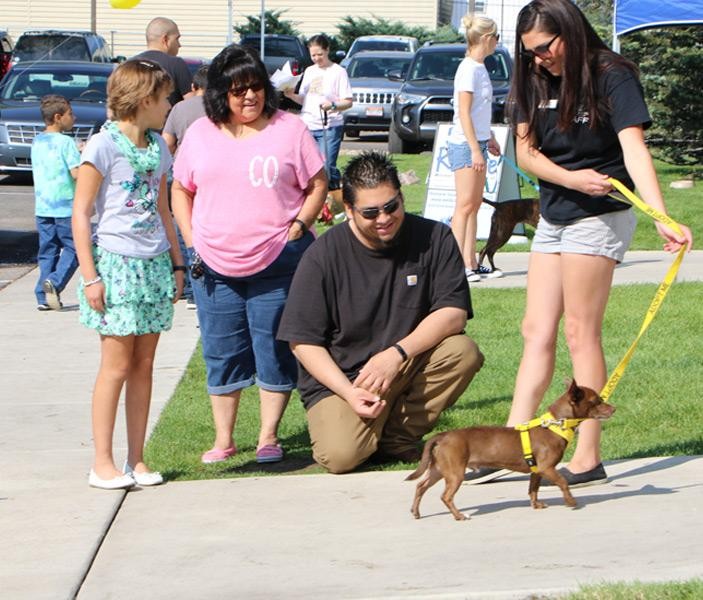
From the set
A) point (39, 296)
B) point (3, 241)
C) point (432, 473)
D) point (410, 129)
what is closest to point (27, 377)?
point (39, 296)

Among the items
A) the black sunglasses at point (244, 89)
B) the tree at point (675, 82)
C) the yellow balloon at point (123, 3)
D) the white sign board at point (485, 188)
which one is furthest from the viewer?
the tree at point (675, 82)

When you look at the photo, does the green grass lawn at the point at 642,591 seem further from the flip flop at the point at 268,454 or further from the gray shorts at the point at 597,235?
the flip flop at the point at 268,454

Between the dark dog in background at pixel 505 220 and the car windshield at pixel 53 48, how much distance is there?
20.6 metres

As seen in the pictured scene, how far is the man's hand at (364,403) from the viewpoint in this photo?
5.25 meters

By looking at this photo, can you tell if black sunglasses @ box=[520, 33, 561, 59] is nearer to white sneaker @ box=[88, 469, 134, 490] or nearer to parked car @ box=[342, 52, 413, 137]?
white sneaker @ box=[88, 469, 134, 490]

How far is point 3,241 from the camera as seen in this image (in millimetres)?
14383

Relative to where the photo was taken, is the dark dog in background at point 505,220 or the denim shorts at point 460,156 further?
the dark dog in background at point 505,220

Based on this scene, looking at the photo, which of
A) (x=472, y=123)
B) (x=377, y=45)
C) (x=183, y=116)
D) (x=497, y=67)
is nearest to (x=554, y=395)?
(x=183, y=116)

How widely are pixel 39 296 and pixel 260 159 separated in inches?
197

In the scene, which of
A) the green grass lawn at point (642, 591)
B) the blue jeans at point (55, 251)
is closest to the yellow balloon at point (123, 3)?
the blue jeans at point (55, 251)

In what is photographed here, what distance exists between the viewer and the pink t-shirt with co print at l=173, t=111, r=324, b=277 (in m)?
5.73

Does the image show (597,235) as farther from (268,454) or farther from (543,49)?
Answer: (268,454)

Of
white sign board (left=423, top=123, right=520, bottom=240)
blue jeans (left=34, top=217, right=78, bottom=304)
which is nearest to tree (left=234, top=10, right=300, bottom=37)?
white sign board (left=423, top=123, right=520, bottom=240)

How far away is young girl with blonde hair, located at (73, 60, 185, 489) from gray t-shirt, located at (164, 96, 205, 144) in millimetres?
3209
